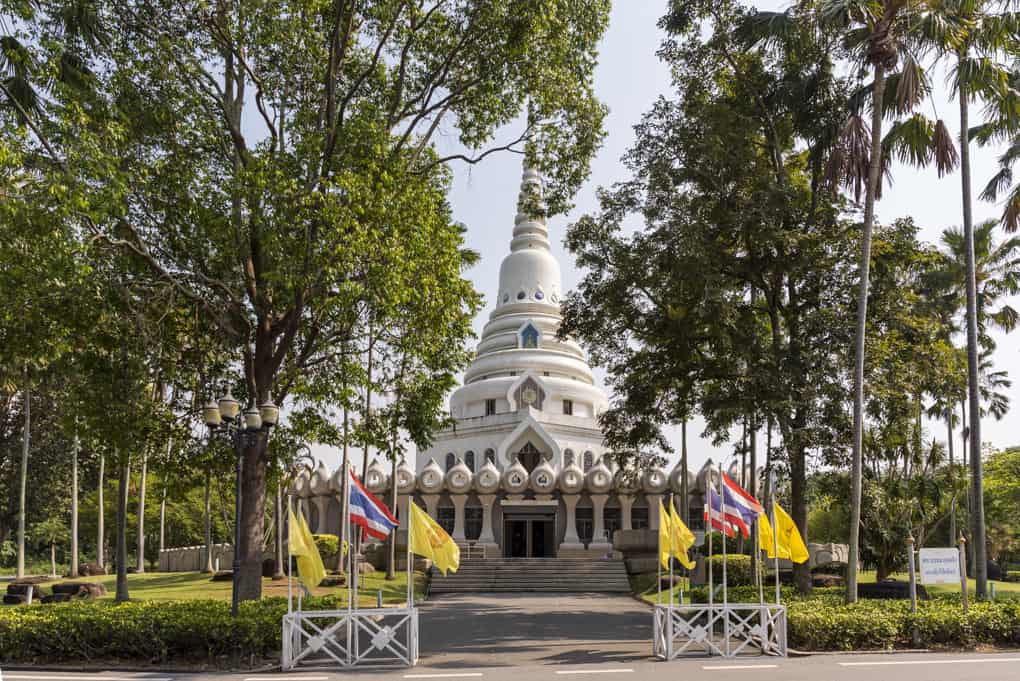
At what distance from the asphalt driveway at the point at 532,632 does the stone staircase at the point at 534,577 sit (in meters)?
4.48

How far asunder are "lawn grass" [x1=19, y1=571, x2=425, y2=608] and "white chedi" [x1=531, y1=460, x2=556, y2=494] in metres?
8.35

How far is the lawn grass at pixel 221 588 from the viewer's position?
91.7 ft

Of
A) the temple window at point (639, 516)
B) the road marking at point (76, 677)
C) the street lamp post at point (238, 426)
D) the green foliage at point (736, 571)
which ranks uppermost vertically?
the street lamp post at point (238, 426)

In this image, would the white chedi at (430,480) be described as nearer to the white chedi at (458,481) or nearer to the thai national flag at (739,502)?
the white chedi at (458,481)

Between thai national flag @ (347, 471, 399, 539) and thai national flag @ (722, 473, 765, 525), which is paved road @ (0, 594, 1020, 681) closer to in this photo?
thai national flag @ (347, 471, 399, 539)

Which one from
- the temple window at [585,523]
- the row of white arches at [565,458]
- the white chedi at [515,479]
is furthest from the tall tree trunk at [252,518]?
the row of white arches at [565,458]

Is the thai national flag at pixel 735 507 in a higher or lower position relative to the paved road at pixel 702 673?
higher

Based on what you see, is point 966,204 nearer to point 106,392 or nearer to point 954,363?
point 954,363

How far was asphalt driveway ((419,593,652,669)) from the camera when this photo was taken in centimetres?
1554

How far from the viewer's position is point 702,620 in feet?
61.2

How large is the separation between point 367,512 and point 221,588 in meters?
17.7

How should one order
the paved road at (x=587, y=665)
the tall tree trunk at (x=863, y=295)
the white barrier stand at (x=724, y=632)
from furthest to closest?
the tall tree trunk at (x=863, y=295), the white barrier stand at (x=724, y=632), the paved road at (x=587, y=665)

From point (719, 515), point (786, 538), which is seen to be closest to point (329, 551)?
point (719, 515)

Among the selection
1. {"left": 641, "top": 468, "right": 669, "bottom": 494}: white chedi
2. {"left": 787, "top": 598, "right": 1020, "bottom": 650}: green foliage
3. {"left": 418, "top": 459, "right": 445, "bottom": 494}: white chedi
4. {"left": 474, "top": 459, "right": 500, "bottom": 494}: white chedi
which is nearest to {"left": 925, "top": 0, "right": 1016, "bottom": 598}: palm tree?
{"left": 787, "top": 598, "right": 1020, "bottom": 650}: green foliage
